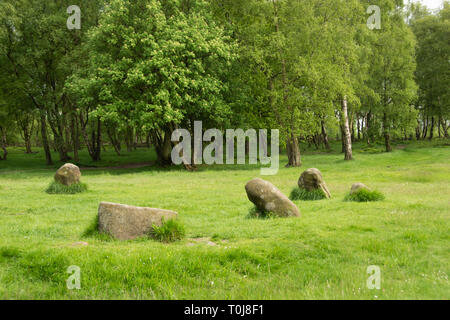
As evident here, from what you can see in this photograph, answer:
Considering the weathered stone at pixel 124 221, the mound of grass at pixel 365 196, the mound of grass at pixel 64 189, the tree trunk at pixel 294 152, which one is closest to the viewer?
the weathered stone at pixel 124 221

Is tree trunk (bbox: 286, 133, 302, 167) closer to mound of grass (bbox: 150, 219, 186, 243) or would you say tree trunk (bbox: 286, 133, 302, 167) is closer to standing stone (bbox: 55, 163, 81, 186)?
standing stone (bbox: 55, 163, 81, 186)

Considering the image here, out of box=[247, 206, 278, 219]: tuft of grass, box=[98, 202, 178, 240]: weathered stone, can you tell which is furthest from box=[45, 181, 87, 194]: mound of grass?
box=[247, 206, 278, 219]: tuft of grass

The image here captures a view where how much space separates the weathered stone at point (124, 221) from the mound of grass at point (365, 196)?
8.95 m

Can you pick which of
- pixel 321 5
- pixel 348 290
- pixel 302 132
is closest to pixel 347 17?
pixel 321 5

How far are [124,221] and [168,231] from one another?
1.29m

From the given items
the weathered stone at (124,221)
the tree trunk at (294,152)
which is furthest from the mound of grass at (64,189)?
the tree trunk at (294,152)

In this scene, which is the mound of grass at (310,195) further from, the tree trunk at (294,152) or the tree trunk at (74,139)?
the tree trunk at (74,139)

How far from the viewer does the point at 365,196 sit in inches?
570

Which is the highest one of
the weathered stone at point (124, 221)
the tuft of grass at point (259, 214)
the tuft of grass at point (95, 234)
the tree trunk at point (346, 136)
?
the tree trunk at point (346, 136)

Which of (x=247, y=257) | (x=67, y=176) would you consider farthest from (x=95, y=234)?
(x=67, y=176)

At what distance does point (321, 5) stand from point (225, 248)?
33336 mm

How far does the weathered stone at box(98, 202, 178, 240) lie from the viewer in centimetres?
965

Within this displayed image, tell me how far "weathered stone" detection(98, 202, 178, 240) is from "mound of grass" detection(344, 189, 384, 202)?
8947mm

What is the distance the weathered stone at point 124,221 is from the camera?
9.65 meters
